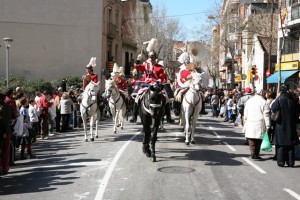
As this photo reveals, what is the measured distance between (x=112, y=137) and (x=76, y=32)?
22013mm

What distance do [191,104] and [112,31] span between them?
2869 centimetres

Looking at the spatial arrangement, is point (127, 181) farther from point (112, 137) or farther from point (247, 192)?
point (112, 137)

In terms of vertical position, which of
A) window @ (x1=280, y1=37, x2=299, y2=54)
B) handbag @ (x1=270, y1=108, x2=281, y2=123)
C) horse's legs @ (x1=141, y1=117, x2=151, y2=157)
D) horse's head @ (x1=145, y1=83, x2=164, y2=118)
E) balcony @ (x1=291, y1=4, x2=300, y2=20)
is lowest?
horse's legs @ (x1=141, y1=117, x2=151, y2=157)

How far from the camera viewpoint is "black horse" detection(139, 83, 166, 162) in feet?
34.8

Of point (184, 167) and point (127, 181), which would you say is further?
point (184, 167)

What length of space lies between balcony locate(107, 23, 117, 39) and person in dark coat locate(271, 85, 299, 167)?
3020 centimetres

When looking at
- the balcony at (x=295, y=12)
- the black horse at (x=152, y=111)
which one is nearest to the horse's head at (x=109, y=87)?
the black horse at (x=152, y=111)

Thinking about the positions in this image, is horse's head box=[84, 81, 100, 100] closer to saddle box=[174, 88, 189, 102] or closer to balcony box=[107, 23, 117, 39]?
saddle box=[174, 88, 189, 102]

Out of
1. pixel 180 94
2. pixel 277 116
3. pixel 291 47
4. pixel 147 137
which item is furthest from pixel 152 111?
pixel 291 47

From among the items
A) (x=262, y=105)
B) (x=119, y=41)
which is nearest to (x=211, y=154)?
(x=262, y=105)

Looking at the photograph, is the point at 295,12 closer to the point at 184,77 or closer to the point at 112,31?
the point at 112,31

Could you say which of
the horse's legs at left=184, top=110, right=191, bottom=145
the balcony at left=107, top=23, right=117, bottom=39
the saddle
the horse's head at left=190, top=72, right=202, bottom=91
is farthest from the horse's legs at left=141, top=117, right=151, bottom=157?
the balcony at left=107, top=23, right=117, bottom=39

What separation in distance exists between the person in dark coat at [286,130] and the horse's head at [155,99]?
2960mm

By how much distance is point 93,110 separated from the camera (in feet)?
48.6
